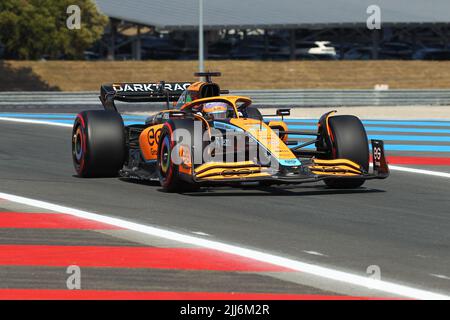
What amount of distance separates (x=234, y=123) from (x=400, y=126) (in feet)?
48.7

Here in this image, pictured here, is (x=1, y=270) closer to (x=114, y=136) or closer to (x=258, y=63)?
(x=114, y=136)

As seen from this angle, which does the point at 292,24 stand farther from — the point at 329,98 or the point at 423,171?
the point at 423,171

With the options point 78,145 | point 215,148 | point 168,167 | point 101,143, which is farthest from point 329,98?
point 168,167

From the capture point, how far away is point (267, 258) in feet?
30.2

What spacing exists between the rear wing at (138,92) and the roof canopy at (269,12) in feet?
129

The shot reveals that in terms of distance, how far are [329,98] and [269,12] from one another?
23359mm

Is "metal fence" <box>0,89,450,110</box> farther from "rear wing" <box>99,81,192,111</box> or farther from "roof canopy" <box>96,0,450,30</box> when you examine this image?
"roof canopy" <box>96,0,450,30</box>

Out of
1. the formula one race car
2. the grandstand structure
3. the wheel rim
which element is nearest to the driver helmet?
the formula one race car

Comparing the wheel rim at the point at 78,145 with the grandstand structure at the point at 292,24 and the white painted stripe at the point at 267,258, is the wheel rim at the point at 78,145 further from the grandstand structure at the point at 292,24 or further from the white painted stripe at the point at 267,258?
the grandstand structure at the point at 292,24

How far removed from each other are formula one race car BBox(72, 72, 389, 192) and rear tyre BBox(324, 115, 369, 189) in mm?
12

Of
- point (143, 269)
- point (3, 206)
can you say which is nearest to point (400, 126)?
point (3, 206)

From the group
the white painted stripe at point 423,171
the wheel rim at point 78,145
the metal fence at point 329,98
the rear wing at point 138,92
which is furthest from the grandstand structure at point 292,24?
the wheel rim at point 78,145

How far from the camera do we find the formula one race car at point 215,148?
12875mm
